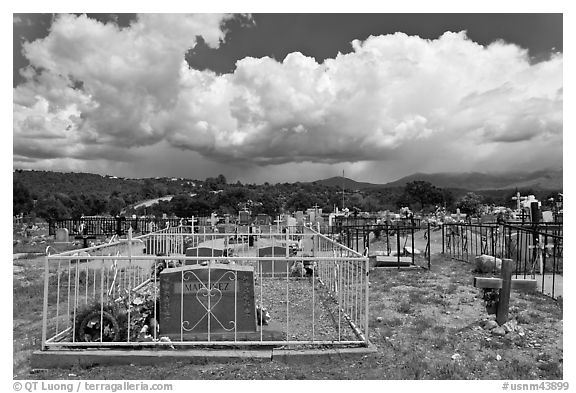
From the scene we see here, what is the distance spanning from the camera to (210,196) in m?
42.7

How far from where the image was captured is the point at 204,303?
6.31 m

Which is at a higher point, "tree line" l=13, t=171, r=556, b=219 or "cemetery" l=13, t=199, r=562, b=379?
"tree line" l=13, t=171, r=556, b=219

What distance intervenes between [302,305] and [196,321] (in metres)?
3.01

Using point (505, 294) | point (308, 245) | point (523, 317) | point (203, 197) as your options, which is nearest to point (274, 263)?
point (308, 245)

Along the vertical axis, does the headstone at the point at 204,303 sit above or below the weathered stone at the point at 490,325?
above

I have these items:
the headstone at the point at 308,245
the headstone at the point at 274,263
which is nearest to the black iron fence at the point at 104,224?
the headstone at the point at 308,245

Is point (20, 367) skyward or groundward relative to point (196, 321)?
groundward

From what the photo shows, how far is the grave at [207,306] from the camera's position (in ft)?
20.5

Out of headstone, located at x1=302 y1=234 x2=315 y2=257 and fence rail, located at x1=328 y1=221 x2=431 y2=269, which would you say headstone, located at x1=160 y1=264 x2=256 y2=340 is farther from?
fence rail, located at x1=328 y1=221 x2=431 y2=269

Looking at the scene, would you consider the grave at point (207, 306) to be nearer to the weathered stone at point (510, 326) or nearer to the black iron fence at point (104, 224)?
the weathered stone at point (510, 326)

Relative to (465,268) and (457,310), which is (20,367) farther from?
(465,268)

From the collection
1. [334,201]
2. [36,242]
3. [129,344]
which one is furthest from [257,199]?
[129,344]

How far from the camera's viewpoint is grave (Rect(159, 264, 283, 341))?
6262mm

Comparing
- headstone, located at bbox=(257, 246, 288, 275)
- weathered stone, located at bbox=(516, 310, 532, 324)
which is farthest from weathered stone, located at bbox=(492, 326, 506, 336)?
headstone, located at bbox=(257, 246, 288, 275)
